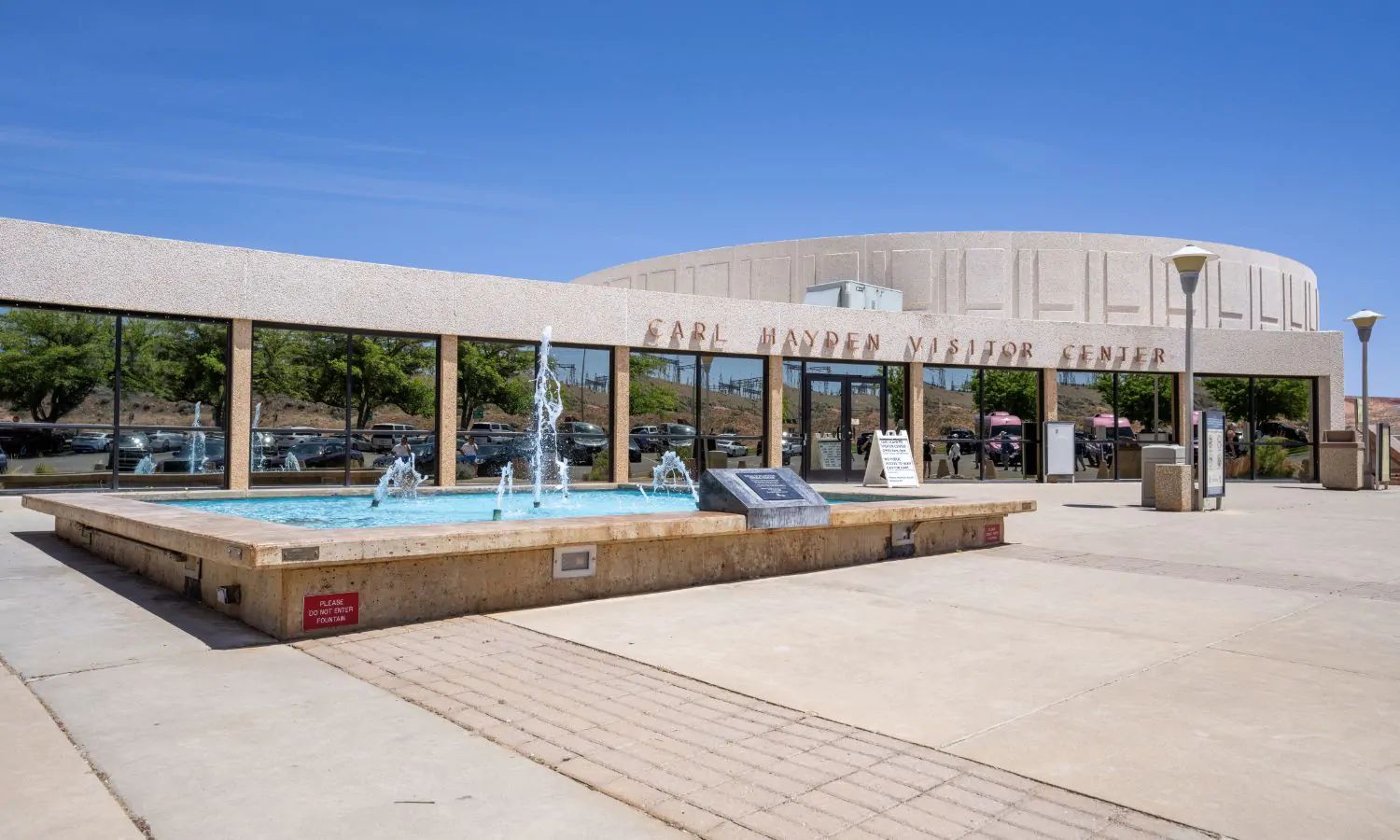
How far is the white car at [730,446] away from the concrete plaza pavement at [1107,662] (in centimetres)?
1224

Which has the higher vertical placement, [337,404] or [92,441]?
[337,404]

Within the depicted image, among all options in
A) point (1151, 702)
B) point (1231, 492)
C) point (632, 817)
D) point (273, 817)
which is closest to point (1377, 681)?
point (1151, 702)

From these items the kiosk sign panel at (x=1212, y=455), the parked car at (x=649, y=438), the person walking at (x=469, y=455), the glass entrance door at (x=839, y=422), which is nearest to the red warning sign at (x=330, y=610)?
the person walking at (x=469, y=455)

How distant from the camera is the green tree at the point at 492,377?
63.3ft

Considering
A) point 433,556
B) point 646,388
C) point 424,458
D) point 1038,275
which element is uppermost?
point 1038,275

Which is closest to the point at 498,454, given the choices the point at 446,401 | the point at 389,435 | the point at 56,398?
the point at 446,401

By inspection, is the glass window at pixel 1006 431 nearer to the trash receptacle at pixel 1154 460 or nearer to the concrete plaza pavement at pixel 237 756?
the trash receptacle at pixel 1154 460

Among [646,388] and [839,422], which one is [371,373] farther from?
[839,422]

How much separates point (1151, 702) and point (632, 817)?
2958 mm

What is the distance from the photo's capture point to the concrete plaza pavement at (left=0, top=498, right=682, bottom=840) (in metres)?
3.34

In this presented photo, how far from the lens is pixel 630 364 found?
68.9 ft

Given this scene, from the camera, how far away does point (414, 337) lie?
60.0 feet

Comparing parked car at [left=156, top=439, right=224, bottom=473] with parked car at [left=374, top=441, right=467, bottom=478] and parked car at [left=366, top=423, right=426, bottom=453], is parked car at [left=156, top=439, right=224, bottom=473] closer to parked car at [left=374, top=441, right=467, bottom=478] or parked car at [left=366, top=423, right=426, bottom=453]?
parked car at [left=366, top=423, right=426, bottom=453]

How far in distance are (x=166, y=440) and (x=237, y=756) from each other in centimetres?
1408
